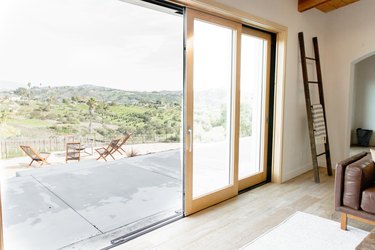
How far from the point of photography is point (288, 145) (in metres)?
4.29

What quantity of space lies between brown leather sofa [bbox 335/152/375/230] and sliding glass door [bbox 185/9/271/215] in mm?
1255

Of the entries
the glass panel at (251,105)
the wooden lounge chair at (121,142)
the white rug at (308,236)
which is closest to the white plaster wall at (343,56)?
the glass panel at (251,105)

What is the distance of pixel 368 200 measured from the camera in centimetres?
244

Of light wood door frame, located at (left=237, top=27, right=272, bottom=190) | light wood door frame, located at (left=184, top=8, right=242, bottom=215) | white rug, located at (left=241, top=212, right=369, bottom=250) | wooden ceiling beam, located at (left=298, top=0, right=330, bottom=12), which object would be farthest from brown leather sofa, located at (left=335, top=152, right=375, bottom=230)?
wooden ceiling beam, located at (left=298, top=0, right=330, bottom=12)

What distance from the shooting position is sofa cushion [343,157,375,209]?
248 cm

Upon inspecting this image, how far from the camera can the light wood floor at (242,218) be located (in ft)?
7.89

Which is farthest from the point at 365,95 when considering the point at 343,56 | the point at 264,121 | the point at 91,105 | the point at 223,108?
the point at 91,105

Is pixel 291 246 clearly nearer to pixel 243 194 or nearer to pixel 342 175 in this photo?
pixel 342 175

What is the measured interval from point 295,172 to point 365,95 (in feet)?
13.6

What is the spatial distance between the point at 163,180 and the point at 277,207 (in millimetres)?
2100

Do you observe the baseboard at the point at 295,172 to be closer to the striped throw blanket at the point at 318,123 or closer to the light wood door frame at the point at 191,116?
the striped throw blanket at the point at 318,123

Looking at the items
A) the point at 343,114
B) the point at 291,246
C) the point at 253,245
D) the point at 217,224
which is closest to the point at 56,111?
the point at 217,224

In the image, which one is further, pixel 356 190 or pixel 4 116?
pixel 4 116

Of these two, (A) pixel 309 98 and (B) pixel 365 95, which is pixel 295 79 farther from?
(B) pixel 365 95
